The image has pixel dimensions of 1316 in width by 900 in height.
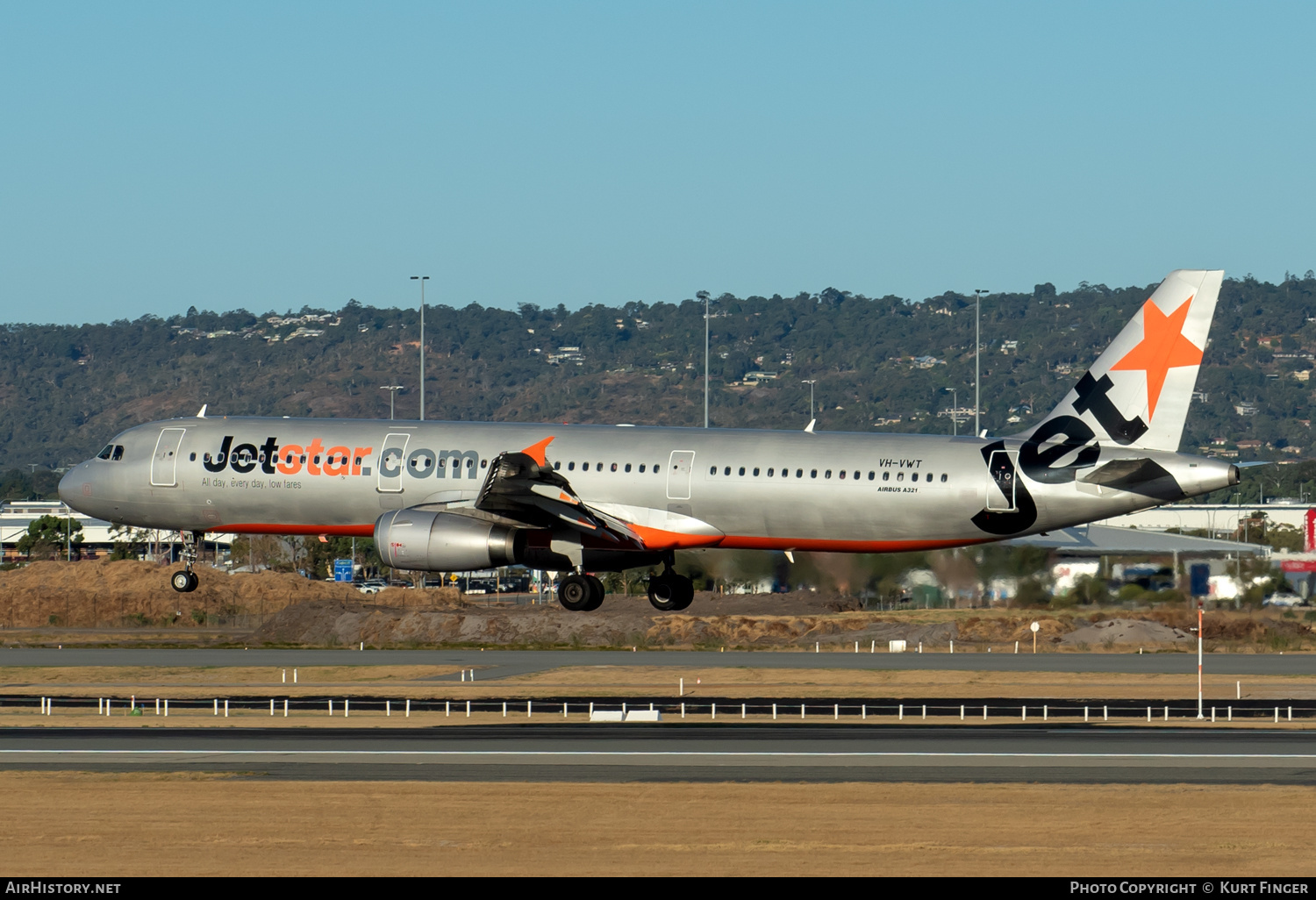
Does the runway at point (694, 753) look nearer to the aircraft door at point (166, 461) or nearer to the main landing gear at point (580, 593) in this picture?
the main landing gear at point (580, 593)

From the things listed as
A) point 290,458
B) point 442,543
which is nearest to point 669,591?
point 442,543

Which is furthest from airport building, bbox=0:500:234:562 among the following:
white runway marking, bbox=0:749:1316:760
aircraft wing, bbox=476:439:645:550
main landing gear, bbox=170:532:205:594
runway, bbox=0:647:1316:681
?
white runway marking, bbox=0:749:1316:760

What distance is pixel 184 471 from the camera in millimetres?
49031

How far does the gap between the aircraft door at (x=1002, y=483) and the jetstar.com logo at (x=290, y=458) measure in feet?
53.9

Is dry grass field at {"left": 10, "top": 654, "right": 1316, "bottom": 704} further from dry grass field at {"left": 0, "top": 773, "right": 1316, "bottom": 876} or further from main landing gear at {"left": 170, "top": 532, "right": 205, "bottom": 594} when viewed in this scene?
dry grass field at {"left": 0, "top": 773, "right": 1316, "bottom": 876}

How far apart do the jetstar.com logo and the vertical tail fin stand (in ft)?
61.4

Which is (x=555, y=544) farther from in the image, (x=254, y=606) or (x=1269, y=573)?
(x=254, y=606)

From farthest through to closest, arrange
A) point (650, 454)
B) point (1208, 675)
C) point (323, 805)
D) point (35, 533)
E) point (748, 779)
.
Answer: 1. point (35, 533)
2. point (1208, 675)
3. point (650, 454)
4. point (748, 779)
5. point (323, 805)

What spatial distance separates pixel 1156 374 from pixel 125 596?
62.0 m

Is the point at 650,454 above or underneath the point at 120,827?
above

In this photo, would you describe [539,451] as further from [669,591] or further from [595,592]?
[669,591]

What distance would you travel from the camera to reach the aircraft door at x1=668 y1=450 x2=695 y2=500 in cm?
4597

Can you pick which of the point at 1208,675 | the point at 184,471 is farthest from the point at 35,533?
the point at 1208,675
